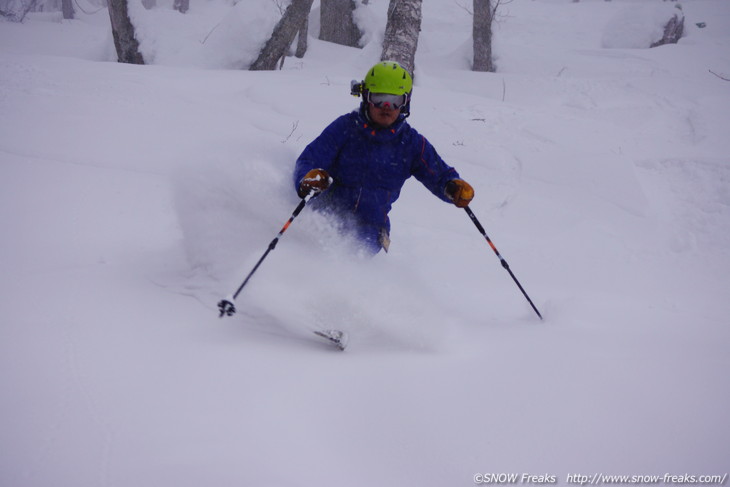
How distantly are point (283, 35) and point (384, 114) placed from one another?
7159mm

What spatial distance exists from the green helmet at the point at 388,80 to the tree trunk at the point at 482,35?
8919mm

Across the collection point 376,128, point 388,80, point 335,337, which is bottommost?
point 335,337

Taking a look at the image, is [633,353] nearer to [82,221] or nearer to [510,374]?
[510,374]

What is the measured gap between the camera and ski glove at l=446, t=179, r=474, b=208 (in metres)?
3.50

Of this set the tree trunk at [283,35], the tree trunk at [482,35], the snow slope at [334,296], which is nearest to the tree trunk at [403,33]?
the snow slope at [334,296]

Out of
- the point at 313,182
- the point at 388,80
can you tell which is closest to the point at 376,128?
the point at 388,80

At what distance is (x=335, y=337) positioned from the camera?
277 centimetres

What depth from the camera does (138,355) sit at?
2.29m

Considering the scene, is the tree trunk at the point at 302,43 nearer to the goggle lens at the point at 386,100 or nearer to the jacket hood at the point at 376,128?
the jacket hood at the point at 376,128

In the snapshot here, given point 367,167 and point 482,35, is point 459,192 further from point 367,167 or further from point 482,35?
point 482,35

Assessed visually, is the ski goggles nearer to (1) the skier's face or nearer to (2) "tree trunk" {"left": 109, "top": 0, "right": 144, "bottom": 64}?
(1) the skier's face

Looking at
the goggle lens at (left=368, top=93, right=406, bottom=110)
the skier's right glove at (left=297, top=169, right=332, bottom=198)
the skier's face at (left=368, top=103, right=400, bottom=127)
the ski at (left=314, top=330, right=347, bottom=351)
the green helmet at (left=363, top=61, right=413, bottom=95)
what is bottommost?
the ski at (left=314, top=330, right=347, bottom=351)

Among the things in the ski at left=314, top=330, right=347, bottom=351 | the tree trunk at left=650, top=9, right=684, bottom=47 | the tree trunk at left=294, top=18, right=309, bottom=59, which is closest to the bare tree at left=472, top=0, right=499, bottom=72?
the tree trunk at left=294, top=18, right=309, bottom=59

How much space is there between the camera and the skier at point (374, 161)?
3371 mm
